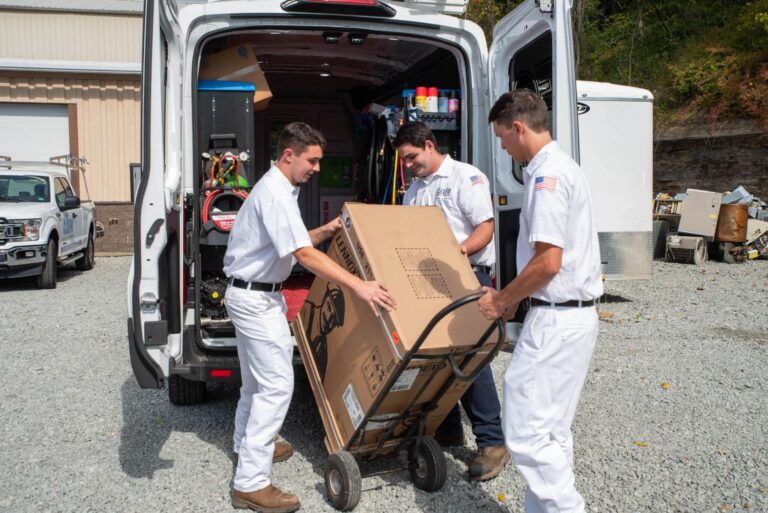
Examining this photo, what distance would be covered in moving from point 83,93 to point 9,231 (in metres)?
6.70

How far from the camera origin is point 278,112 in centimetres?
819


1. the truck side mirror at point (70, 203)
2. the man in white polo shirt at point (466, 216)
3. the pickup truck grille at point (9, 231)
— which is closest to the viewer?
the man in white polo shirt at point (466, 216)

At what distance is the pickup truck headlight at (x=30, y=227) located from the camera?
1003cm

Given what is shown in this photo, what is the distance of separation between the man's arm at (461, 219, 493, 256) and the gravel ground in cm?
122

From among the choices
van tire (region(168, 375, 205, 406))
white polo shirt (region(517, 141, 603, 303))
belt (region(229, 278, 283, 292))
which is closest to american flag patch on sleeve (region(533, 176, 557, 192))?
white polo shirt (region(517, 141, 603, 303))

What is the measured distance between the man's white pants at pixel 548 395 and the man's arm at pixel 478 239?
1132 millimetres

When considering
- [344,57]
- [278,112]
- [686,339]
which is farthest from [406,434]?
[278,112]

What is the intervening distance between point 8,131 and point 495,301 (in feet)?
51.5

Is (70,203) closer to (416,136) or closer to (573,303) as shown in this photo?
(416,136)

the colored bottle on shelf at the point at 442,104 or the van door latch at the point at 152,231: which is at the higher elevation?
the colored bottle on shelf at the point at 442,104

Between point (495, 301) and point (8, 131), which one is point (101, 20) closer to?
point (8, 131)

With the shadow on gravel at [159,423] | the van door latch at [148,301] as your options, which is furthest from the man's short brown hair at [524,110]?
the shadow on gravel at [159,423]

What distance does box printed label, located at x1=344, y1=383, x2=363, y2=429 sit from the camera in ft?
11.1

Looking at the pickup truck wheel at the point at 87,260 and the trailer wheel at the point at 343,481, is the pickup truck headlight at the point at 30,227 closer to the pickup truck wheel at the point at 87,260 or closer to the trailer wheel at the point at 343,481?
the pickup truck wheel at the point at 87,260
